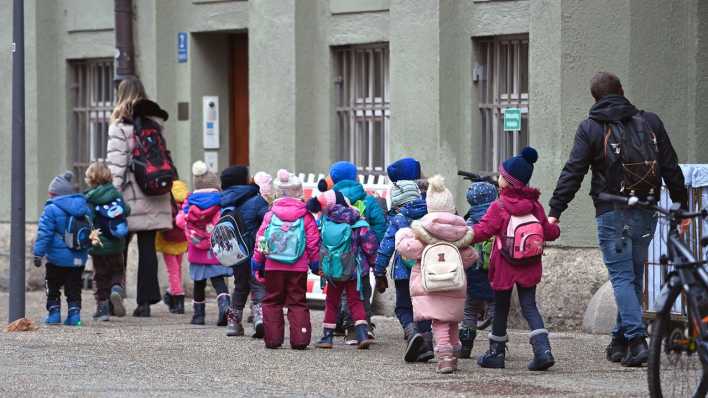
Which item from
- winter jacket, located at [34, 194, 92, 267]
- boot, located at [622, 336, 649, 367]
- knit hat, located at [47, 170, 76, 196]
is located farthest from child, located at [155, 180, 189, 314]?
boot, located at [622, 336, 649, 367]

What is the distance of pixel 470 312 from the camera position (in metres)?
11.4

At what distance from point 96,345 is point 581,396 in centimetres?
447

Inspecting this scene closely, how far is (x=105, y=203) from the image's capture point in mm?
14133

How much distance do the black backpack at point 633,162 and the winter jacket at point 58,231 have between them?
17.1ft

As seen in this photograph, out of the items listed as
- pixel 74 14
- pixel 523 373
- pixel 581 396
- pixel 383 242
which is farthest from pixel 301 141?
pixel 581 396

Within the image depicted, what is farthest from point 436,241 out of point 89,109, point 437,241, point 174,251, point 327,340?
point 89,109

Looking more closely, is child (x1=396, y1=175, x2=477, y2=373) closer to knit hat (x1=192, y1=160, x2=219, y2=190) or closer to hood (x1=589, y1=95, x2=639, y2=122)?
hood (x1=589, y1=95, x2=639, y2=122)

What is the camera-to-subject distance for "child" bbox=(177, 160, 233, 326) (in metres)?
13.9

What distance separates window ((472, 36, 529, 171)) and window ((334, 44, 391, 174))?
1.24 meters

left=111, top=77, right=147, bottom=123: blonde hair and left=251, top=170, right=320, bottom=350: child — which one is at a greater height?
left=111, top=77, right=147, bottom=123: blonde hair

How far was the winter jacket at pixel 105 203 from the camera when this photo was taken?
14.1 meters

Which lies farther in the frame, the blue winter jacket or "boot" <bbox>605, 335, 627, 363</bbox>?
the blue winter jacket

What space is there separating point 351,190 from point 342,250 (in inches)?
24.0

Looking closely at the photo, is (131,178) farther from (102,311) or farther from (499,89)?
(499,89)
